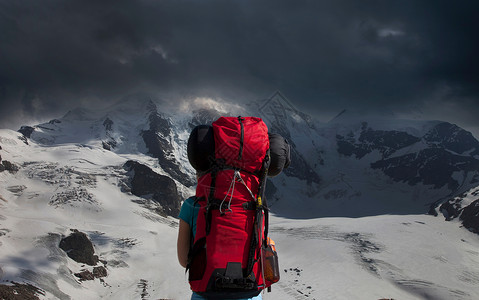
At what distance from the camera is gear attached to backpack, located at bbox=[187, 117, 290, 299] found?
420 cm

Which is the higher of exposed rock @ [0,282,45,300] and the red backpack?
the red backpack

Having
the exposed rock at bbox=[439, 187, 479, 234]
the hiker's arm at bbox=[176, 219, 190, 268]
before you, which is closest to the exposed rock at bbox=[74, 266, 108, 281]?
the hiker's arm at bbox=[176, 219, 190, 268]

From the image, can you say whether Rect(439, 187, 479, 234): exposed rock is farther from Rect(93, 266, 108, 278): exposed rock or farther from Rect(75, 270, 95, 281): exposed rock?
Rect(75, 270, 95, 281): exposed rock

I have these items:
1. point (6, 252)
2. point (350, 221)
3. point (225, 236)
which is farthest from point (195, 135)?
point (350, 221)

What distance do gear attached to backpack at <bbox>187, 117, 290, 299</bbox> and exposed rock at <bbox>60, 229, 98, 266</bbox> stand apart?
9359cm

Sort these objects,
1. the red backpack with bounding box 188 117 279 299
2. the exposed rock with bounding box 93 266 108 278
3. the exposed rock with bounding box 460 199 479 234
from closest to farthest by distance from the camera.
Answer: the red backpack with bounding box 188 117 279 299, the exposed rock with bounding box 93 266 108 278, the exposed rock with bounding box 460 199 479 234

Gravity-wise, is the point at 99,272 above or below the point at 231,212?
below

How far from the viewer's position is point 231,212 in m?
4.39

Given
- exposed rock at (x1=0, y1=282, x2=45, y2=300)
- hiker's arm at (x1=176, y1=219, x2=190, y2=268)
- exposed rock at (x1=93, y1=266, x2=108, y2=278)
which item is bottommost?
exposed rock at (x1=93, y1=266, x2=108, y2=278)

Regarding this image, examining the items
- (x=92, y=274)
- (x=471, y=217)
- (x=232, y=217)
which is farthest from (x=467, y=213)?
(x=232, y=217)

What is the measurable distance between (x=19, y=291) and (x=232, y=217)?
62822mm

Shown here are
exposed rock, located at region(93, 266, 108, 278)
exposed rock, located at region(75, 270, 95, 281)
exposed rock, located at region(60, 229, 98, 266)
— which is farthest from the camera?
exposed rock, located at region(60, 229, 98, 266)

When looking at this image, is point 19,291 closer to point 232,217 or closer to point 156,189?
point 232,217

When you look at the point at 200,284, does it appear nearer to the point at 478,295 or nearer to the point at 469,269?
the point at 478,295
